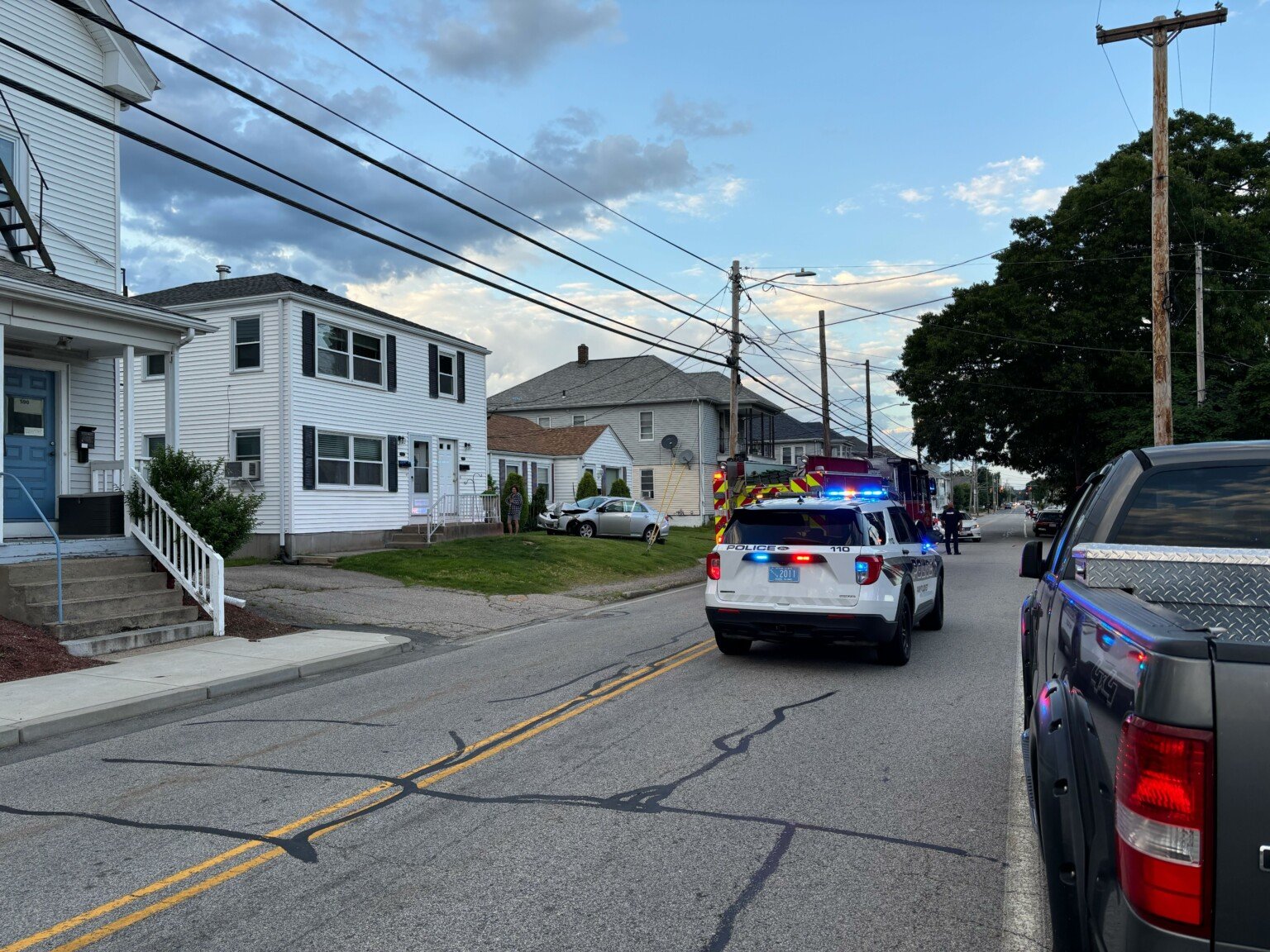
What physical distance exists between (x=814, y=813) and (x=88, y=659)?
29.1 ft

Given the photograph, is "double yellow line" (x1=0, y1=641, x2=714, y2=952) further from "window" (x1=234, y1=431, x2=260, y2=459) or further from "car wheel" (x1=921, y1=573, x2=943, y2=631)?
"window" (x1=234, y1=431, x2=260, y2=459)

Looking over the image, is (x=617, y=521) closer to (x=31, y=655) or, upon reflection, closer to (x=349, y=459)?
(x=349, y=459)

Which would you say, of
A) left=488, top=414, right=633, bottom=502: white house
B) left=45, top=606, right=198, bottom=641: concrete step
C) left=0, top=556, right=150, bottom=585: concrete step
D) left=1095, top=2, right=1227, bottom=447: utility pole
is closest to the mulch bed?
left=45, top=606, right=198, bottom=641: concrete step

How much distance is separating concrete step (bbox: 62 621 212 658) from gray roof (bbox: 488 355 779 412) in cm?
3644

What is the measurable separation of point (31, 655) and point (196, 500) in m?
A: 3.73

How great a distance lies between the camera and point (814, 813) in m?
5.34

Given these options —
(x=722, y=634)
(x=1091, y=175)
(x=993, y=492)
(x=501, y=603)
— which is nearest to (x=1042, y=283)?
(x=1091, y=175)

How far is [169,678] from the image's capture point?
9.73m

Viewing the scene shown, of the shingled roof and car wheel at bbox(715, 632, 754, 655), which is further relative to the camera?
the shingled roof

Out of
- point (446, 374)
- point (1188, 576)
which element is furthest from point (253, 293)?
point (1188, 576)

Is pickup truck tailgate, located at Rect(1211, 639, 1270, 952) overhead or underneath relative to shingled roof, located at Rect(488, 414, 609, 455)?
underneath

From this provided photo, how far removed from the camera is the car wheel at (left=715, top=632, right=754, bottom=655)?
415 inches

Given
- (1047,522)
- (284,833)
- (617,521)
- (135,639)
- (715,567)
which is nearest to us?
(284,833)

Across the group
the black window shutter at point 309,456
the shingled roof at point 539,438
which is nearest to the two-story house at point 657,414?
the shingled roof at point 539,438
